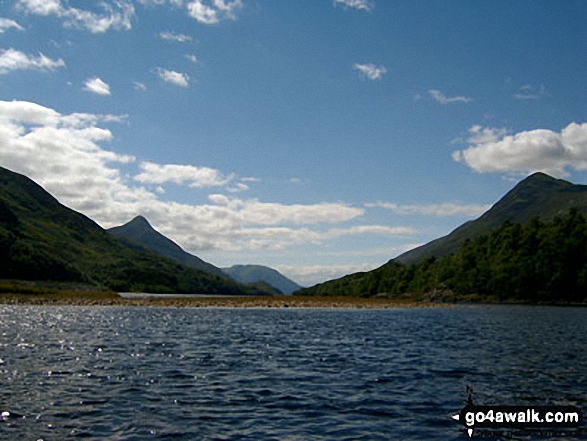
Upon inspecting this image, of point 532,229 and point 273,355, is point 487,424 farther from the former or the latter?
point 532,229

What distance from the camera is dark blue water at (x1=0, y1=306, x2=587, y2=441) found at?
1895 cm

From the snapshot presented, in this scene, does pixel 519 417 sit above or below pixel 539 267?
below

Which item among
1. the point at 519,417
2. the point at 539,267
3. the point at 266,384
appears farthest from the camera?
the point at 539,267

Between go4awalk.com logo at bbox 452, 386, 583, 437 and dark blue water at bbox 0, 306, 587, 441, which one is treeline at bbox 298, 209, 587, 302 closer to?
dark blue water at bbox 0, 306, 587, 441

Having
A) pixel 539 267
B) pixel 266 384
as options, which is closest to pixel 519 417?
pixel 266 384

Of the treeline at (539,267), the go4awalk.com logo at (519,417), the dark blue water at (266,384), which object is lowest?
→ the dark blue water at (266,384)

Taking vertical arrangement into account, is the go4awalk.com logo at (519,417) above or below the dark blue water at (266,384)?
above

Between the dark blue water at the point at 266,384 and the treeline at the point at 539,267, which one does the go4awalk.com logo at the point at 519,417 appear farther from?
the treeline at the point at 539,267

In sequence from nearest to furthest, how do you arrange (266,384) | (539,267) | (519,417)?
(519,417), (266,384), (539,267)

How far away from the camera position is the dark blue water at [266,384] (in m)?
19.0

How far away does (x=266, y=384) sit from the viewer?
89.3 feet

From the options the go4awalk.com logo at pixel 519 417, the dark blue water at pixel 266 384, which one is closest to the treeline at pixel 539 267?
the dark blue water at pixel 266 384

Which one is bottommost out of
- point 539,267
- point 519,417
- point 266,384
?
point 266,384

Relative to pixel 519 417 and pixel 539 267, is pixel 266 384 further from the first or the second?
pixel 539 267
